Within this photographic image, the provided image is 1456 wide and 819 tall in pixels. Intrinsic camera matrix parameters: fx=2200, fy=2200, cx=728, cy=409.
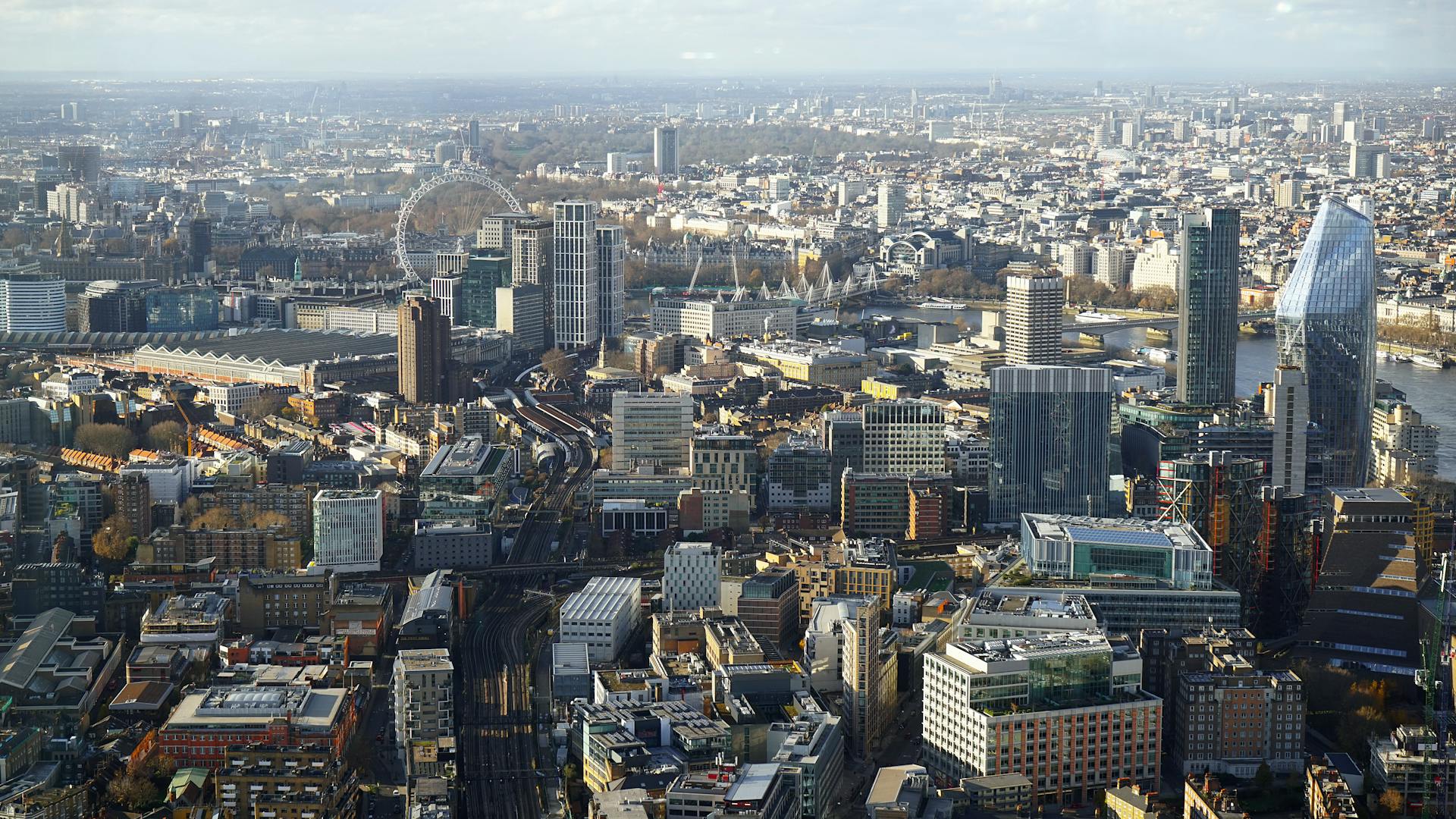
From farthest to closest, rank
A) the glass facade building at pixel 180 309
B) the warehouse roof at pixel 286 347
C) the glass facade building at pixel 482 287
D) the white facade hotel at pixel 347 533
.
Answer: the glass facade building at pixel 482 287 → the glass facade building at pixel 180 309 → the warehouse roof at pixel 286 347 → the white facade hotel at pixel 347 533

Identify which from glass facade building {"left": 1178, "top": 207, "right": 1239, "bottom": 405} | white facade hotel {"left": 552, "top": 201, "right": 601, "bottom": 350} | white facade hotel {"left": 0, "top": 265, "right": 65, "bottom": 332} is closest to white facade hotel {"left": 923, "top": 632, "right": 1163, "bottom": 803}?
glass facade building {"left": 1178, "top": 207, "right": 1239, "bottom": 405}

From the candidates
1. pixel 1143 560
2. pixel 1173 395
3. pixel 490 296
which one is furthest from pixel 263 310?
pixel 1143 560

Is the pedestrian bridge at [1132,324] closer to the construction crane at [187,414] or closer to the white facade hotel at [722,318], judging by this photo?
the white facade hotel at [722,318]

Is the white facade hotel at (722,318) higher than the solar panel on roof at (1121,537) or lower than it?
higher

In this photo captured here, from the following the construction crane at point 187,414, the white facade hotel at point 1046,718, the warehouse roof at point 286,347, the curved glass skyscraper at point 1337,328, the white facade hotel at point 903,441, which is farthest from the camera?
the warehouse roof at point 286,347

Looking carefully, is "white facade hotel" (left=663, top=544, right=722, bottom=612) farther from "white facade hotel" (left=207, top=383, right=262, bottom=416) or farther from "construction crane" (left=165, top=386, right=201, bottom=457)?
"white facade hotel" (left=207, top=383, right=262, bottom=416)

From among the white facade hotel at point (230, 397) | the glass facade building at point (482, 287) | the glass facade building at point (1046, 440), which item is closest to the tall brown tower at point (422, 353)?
the white facade hotel at point (230, 397)
